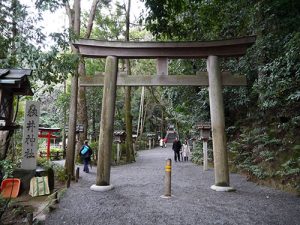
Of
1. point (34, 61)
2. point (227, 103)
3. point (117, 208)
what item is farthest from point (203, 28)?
point (117, 208)

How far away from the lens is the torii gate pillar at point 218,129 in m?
7.97

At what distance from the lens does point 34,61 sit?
648 cm

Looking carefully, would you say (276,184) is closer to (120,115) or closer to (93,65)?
(93,65)

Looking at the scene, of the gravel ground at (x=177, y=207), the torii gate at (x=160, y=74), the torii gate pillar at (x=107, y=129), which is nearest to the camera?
the gravel ground at (x=177, y=207)

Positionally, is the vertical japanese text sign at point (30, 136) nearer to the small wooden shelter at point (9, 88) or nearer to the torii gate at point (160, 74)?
the small wooden shelter at point (9, 88)

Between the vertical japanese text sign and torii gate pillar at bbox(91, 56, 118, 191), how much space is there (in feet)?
6.77

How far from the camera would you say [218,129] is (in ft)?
26.8

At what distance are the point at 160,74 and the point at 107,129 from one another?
256 cm

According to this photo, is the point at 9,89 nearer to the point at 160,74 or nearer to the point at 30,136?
the point at 30,136

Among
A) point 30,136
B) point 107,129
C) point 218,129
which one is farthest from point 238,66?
point 30,136

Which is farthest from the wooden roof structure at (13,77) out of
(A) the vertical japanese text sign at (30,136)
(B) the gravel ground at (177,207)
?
(B) the gravel ground at (177,207)

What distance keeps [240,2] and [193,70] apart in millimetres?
5605

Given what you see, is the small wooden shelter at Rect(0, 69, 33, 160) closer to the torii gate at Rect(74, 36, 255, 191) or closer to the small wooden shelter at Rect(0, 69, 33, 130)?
the small wooden shelter at Rect(0, 69, 33, 130)

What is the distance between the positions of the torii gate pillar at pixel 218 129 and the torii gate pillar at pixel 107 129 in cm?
326
